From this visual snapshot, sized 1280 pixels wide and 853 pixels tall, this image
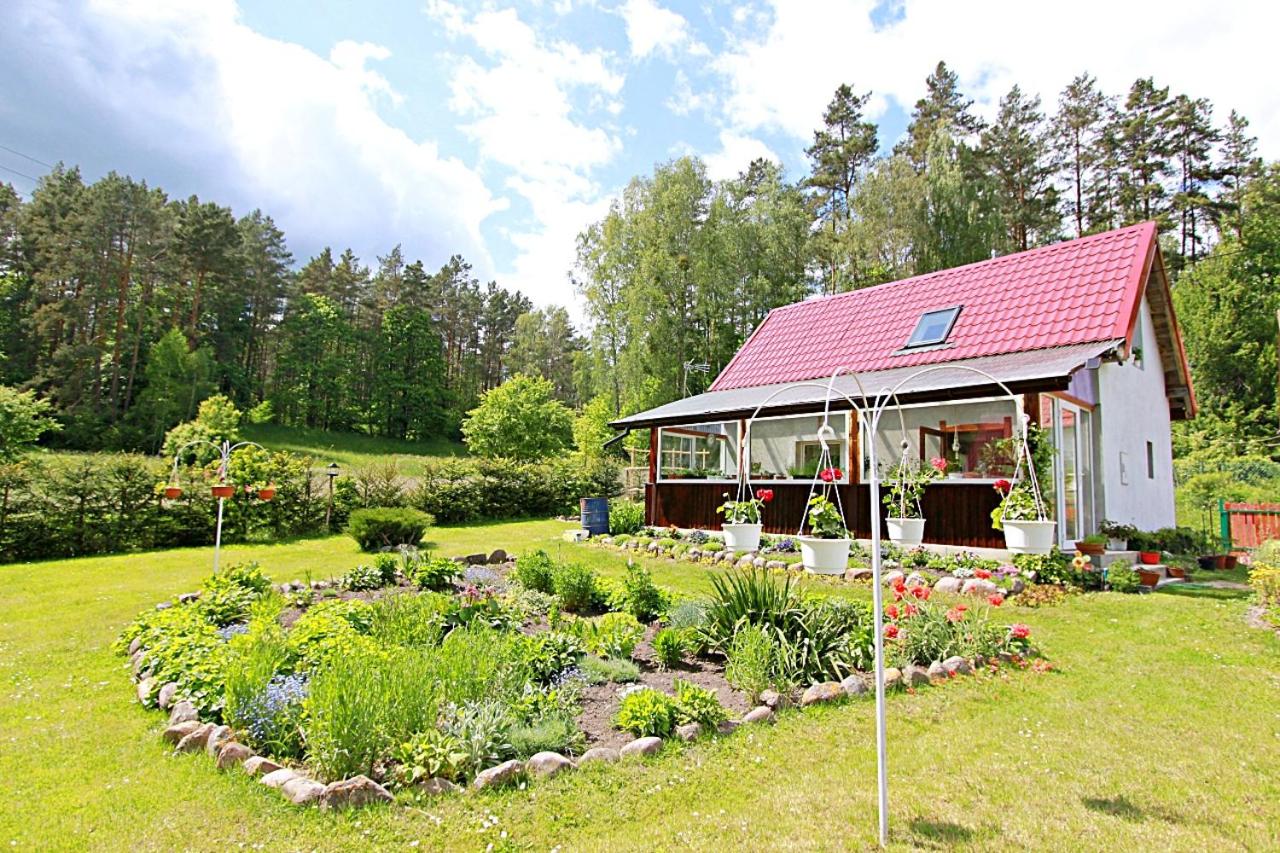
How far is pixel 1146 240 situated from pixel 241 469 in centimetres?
1798

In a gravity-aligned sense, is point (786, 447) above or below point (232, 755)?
above

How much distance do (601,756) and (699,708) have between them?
76 centimetres

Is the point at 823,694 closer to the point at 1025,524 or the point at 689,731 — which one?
the point at 689,731

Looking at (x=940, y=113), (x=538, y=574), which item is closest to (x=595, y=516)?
(x=538, y=574)

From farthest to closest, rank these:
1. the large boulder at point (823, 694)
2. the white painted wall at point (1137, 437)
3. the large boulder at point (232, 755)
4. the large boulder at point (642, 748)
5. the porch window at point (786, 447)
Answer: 1. the porch window at point (786, 447)
2. the white painted wall at point (1137, 437)
3. the large boulder at point (823, 694)
4. the large boulder at point (642, 748)
5. the large boulder at point (232, 755)

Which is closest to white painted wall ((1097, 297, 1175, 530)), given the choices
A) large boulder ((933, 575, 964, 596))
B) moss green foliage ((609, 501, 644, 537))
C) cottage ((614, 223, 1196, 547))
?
cottage ((614, 223, 1196, 547))

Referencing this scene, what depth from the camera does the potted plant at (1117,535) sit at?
33.7 feet

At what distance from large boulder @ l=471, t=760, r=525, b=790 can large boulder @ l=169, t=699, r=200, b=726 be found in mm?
2102

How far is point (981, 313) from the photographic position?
12.9m

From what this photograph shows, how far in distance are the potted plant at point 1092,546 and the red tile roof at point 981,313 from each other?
332 centimetres

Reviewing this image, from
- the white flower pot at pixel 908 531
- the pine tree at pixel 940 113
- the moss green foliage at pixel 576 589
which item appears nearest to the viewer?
the white flower pot at pixel 908 531

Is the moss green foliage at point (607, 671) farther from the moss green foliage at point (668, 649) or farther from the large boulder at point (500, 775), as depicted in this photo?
the large boulder at point (500, 775)

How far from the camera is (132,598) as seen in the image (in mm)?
8156

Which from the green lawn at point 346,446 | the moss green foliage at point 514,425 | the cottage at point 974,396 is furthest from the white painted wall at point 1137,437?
the green lawn at point 346,446
